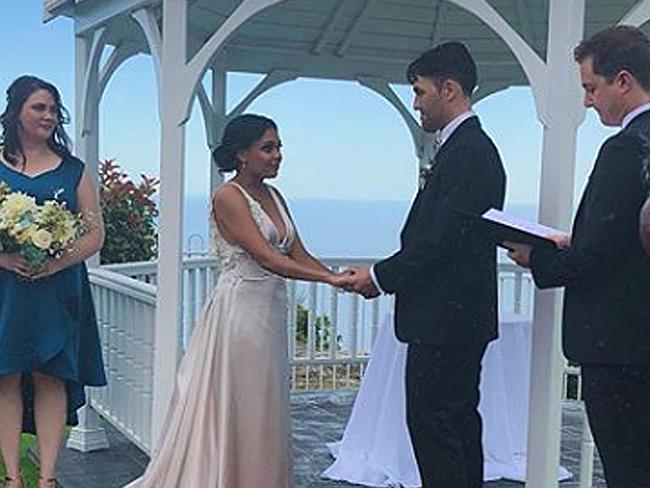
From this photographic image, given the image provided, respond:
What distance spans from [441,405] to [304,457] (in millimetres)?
2320

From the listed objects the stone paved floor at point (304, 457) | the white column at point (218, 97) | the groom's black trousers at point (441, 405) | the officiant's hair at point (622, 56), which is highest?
the white column at point (218, 97)

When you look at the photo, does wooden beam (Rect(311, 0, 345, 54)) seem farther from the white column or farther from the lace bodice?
the lace bodice

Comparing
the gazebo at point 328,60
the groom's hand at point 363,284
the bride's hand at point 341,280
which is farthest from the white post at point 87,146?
the groom's hand at point 363,284

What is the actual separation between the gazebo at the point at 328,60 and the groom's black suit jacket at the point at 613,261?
818 mm

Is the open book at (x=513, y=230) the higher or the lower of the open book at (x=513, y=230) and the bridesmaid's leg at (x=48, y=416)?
the higher

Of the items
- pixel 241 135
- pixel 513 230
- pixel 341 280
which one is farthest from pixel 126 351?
pixel 513 230

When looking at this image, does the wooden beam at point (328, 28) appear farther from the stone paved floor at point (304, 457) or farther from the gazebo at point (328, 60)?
the stone paved floor at point (304, 457)

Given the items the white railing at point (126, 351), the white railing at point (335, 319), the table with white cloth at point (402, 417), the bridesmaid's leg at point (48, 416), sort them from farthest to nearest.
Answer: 1. the white railing at point (335, 319)
2. the white railing at point (126, 351)
3. the table with white cloth at point (402, 417)
4. the bridesmaid's leg at point (48, 416)

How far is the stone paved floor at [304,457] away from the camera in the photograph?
15.1 feet

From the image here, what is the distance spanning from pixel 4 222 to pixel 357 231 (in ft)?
19.8

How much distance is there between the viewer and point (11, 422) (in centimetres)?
368

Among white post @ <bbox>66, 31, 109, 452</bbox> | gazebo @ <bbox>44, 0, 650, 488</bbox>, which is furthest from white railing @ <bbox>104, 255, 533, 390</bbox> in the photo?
white post @ <bbox>66, 31, 109, 452</bbox>

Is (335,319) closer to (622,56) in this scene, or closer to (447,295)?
(447,295)

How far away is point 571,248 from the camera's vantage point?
241cm
